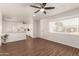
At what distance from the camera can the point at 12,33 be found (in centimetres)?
252

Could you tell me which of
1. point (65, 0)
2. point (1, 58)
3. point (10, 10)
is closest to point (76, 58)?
point (65, 0)

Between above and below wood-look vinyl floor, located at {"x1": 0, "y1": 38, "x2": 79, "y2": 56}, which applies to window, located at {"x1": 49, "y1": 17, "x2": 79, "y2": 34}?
above

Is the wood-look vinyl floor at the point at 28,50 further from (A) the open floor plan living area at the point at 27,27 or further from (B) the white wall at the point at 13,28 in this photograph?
(B) the white wall at the point at 13,28

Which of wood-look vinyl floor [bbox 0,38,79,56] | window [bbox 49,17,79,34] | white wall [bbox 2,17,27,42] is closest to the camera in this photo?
white wall [bbox 2,17,27,42]

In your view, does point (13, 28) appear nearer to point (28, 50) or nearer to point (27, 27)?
point (27, 27)

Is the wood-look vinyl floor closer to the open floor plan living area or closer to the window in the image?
the open floor plan living area

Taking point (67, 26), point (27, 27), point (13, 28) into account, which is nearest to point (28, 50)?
point (27, 27)

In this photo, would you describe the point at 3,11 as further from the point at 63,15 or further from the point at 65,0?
the point at 63,15

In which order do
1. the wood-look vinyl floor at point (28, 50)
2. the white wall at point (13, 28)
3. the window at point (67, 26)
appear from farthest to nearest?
the window at point (67, 26) → the wood-look vinyl floor at point (28, 50) → the white wall at point (13, 28)

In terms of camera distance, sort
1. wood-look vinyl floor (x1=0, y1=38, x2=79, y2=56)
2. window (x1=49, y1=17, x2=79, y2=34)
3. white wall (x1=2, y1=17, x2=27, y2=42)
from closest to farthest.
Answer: white wall (x1=2, y1=17, x2=27, y2=42), wood-look vinyl floor (x1=0, y1=38, x2=79, y2=56), window (x1=49, y1=17, x2=79, y2=34)

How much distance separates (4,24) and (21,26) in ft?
1.52

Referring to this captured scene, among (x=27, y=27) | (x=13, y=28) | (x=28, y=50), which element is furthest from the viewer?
(x=28, y=50)

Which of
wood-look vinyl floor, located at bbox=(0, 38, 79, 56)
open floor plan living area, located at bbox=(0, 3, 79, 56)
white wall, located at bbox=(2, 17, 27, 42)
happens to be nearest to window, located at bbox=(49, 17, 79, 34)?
open floor plan living area, located at bbox=(0, 3, 79, 56)

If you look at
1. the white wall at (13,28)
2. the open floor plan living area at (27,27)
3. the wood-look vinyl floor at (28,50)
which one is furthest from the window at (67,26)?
the white wall at (13,28)
